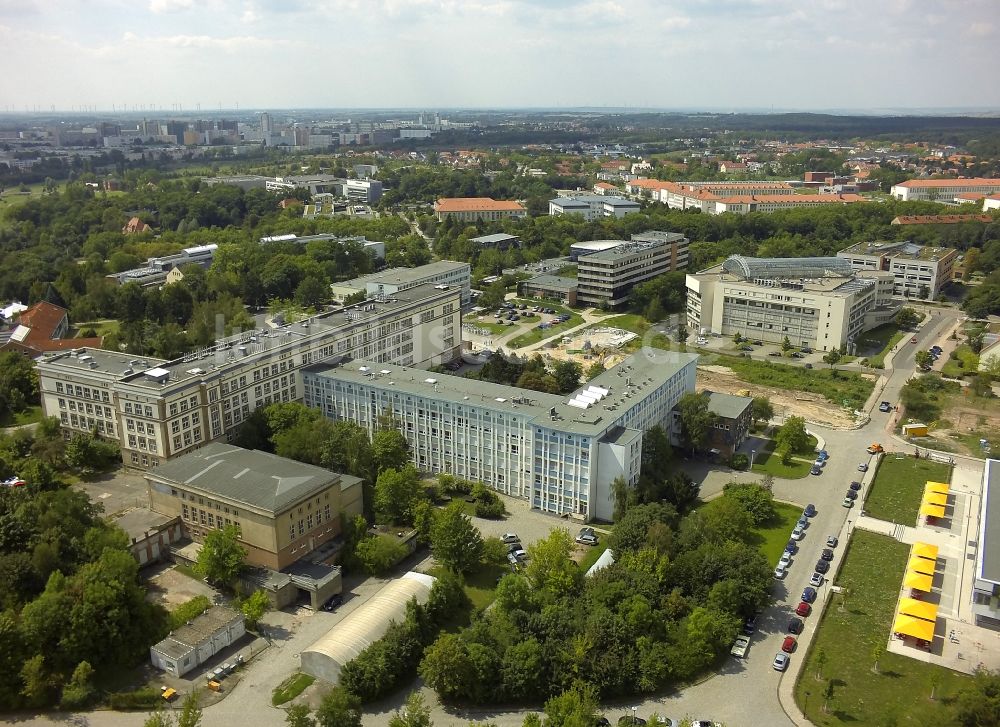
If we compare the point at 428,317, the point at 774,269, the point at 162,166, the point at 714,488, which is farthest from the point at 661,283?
the point at 162,166

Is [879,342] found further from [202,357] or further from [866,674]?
[202,357]

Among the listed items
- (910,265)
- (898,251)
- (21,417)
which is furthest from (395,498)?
(898,251)

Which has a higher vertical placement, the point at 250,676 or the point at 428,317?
the point at 428,317

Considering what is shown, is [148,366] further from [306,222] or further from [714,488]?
[306,222]

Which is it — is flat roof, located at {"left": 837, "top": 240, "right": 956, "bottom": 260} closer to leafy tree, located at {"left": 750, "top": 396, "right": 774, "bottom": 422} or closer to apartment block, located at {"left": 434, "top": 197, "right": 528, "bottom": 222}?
leafy tree, located at {"left": 750, "top": 396, "right": 774, "bottom": 422}

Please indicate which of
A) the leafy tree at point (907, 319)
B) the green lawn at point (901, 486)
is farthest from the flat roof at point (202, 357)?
the leafy tree at point (907, 319)

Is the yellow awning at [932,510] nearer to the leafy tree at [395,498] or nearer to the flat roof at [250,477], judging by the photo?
the leafy tree at [395,498]
